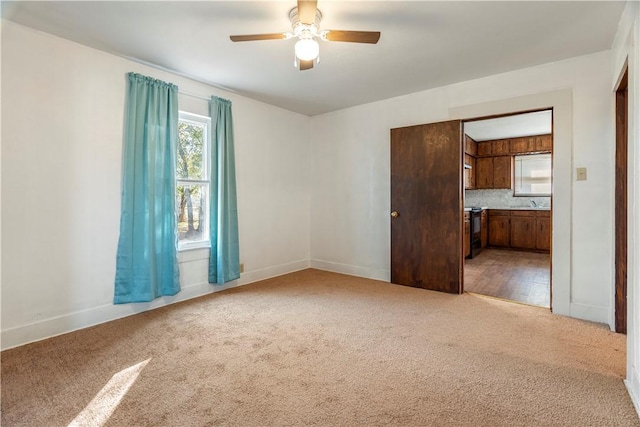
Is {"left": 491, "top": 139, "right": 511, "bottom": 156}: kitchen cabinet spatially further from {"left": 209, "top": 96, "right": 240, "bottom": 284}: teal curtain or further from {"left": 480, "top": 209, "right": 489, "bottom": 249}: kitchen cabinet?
{"left": 209, "top": 96, "right": 240, "bottom": 284}: teal curtain

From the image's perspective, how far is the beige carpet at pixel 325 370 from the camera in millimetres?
1637

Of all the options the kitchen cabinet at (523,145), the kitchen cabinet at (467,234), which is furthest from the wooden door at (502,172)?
the kitchen cabinet at (467,234)

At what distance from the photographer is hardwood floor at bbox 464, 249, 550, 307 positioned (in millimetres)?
3662

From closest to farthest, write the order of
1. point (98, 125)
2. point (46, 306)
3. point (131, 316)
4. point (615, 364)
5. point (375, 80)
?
point (615, 364) → point (46, 306) → point (98, 125) → point (131, 316) → point (375, 80)

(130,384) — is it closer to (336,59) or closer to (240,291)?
(240,291)

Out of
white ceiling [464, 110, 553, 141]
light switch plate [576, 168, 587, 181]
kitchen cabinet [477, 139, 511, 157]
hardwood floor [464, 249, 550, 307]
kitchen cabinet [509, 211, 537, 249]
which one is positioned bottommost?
hardwood floor [464, 249, 550, 307]

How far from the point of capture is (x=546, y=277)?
4.44 meters

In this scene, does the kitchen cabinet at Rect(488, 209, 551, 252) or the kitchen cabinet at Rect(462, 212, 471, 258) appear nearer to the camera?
the kitchen cabinet at Rect(462, 212, 471, 258)

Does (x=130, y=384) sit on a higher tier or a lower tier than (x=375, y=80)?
lower

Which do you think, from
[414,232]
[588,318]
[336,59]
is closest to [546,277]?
[588,318]

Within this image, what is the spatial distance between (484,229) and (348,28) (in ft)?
19.6

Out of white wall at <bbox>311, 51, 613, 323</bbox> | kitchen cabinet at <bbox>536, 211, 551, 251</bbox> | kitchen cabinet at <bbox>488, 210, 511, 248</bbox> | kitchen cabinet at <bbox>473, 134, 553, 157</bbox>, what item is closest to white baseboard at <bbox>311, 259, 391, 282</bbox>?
white wall at <bbox>311, 51, 613, 323</bbox>

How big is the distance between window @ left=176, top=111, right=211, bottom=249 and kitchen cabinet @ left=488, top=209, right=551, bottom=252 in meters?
6.33

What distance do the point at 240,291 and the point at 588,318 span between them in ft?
11.9
